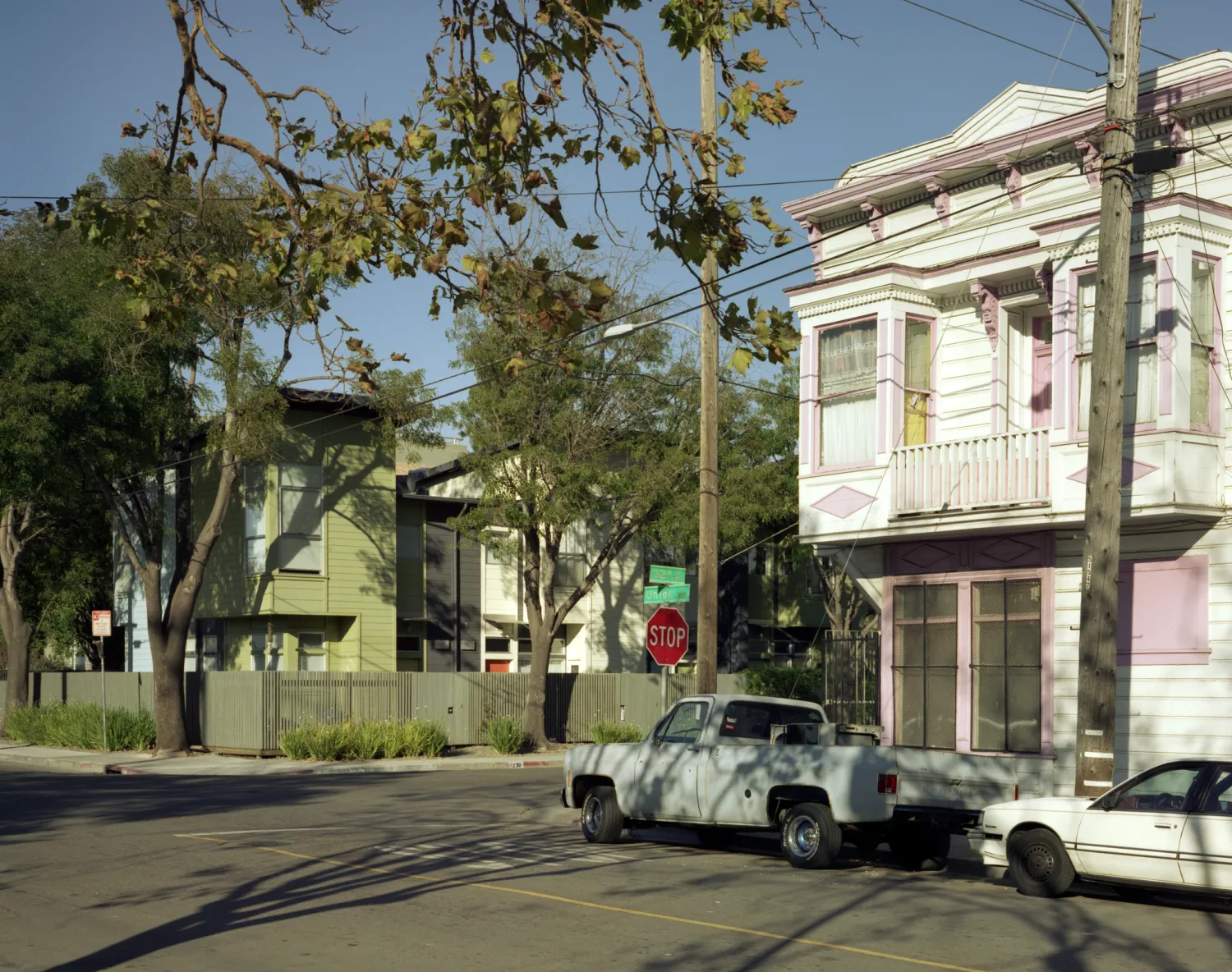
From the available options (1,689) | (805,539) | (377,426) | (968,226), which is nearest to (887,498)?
(805,539)

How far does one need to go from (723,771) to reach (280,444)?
24.3 meters

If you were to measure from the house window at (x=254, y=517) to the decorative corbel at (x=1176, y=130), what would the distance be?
25.6m

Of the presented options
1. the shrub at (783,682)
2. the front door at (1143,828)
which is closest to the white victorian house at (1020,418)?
the front door at (1143,828)

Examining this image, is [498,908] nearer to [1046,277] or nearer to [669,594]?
[669,594]

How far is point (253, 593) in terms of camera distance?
124ft

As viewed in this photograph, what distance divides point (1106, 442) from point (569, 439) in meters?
20.3

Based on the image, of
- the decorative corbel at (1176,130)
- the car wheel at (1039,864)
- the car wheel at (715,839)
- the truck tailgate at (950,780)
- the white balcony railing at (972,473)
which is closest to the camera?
the car wheel at (1039,864)

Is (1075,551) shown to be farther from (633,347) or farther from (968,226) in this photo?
(633,347)

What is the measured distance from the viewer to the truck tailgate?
14562 millimetres

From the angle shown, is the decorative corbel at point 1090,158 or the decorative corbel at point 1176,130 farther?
the decorative corbel at point 1090,158

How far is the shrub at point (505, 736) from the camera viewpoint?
35.0m

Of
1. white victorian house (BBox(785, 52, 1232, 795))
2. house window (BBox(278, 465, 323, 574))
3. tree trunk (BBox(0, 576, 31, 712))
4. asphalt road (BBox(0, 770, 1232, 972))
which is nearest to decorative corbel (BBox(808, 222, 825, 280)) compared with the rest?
white victorian house (BBox(785, 52, 1232, 795))

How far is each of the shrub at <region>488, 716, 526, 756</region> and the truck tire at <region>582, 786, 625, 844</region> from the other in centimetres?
1761

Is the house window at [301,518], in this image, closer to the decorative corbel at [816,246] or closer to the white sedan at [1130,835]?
the decorative corbel at [816,246]
